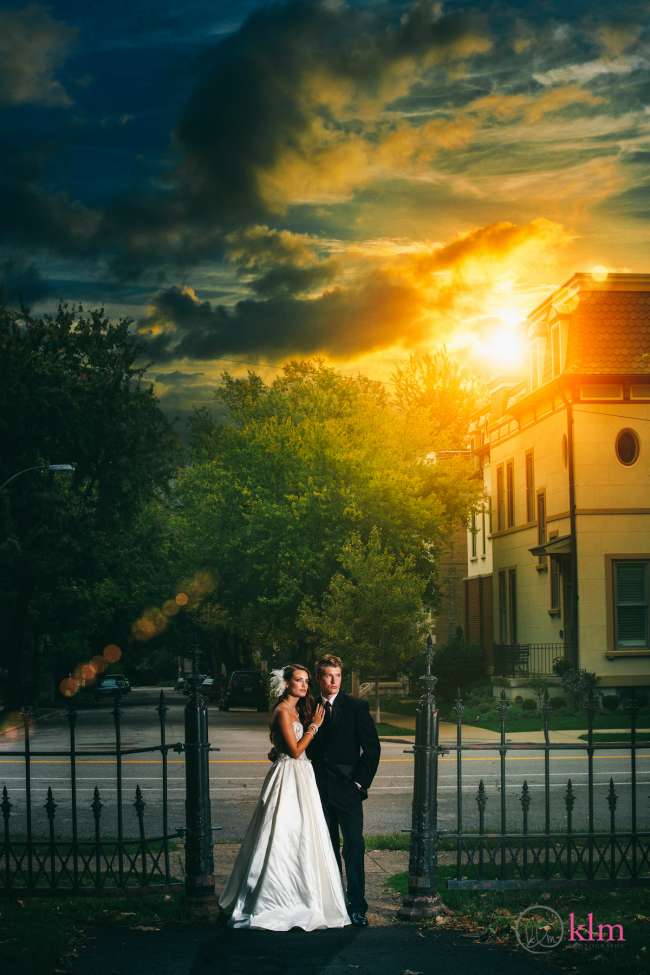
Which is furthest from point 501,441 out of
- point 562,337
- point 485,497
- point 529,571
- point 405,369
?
point 405,369

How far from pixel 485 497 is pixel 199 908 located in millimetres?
39597

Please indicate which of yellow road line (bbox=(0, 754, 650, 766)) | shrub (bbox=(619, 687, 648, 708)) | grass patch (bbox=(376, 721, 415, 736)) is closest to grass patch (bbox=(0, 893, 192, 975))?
yellow road line (bbox=(0, 754, 650, 766))

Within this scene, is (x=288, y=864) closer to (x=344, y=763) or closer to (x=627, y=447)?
(x=344, y=763)

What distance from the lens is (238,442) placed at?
171ft

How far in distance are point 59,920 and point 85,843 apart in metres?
0.97

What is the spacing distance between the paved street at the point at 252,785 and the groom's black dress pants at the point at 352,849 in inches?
105

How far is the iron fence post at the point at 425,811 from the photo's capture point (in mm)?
9430

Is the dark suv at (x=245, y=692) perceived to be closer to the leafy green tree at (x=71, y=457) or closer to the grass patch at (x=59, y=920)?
the leafy green tree at (x=71, y=457)

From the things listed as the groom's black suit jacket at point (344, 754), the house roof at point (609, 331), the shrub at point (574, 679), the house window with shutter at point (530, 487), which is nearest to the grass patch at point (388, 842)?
the groom's black suit jacket at point (344, 754)

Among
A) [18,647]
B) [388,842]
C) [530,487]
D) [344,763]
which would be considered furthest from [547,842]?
[18,647]

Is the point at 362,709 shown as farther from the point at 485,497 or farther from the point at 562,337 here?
the point at 485,497

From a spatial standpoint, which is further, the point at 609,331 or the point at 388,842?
the point at 609,331

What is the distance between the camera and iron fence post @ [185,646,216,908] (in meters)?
9.47

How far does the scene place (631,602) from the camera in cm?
3725
